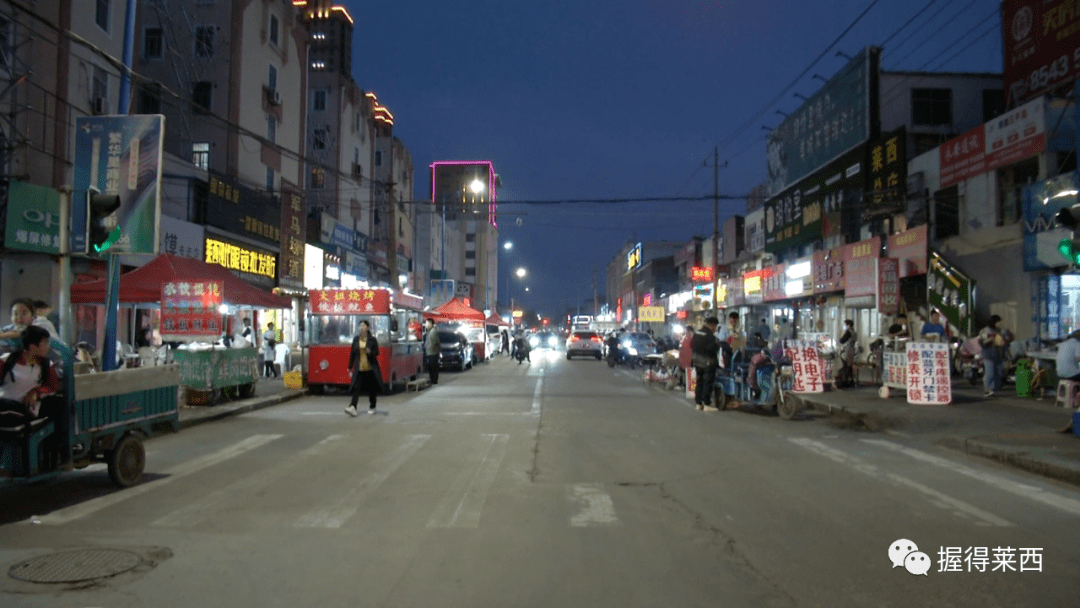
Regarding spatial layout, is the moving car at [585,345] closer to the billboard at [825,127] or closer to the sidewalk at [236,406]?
the billboard at [825,127]

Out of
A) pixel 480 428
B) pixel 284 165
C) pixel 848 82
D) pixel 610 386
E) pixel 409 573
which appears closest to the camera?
pixel 409 573

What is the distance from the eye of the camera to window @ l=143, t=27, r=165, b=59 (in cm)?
3067

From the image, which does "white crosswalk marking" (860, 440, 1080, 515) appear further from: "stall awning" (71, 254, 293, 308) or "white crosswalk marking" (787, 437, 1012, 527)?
"stall awning" (71, 254, 293, 308)

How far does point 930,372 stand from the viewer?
16.3m

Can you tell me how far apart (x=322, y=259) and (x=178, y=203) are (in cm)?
1323

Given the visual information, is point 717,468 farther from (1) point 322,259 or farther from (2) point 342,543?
(1) point 322,259

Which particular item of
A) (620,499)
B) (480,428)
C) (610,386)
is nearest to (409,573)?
(620,499)

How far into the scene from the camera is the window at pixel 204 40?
3092 centimetres

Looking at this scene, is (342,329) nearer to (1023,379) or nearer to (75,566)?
(75,566)

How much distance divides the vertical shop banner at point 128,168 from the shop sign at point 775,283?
28638 mm

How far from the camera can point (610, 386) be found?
23.9 m

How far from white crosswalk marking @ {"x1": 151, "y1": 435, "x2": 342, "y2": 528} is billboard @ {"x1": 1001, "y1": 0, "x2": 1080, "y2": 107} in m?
19.9

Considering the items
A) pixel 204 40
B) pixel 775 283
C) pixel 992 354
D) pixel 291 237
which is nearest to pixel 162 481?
pixel 992 354

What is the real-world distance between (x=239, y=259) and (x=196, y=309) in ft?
47.6
